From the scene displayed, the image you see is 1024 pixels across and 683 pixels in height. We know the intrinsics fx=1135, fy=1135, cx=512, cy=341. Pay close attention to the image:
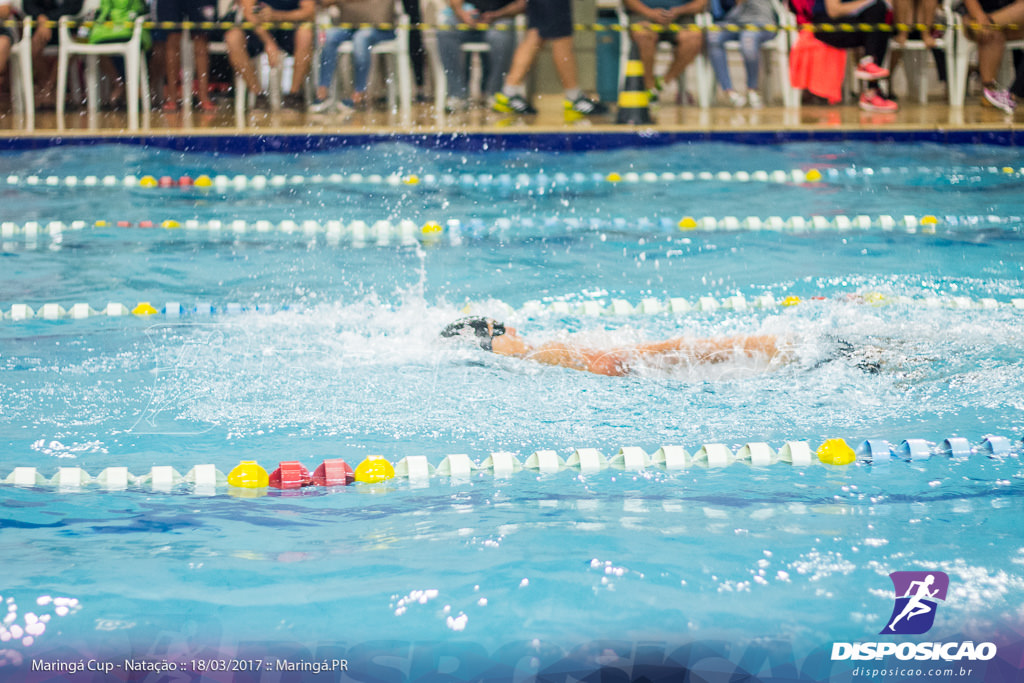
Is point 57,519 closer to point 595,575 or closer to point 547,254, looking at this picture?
point 595,575

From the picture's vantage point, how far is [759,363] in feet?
11.3

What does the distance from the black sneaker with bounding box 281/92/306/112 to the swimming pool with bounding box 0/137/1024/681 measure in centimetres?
263

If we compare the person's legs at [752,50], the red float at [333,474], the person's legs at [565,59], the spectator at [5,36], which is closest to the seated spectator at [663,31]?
the person's legs at [752,50]

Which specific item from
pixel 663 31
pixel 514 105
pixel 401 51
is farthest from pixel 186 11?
pixel 663 31

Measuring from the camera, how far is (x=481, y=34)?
8148 millimetres

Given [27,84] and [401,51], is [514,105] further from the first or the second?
[27,84]

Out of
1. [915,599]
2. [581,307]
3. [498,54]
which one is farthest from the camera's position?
[498,54]

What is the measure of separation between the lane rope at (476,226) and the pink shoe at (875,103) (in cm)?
269

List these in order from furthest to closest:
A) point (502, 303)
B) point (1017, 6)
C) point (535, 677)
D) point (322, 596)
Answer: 1. point (1017, 6)
2. point (502, 303)
3. point (322, 596)
4. point (535, 677)

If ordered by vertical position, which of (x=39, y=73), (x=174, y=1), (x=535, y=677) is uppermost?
(x=174, y=1)

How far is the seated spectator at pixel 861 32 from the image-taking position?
26.0 ft

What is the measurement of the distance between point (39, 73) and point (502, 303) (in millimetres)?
5454

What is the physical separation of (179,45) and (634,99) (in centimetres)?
338

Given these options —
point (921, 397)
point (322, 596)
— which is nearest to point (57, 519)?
point (322, 596)
